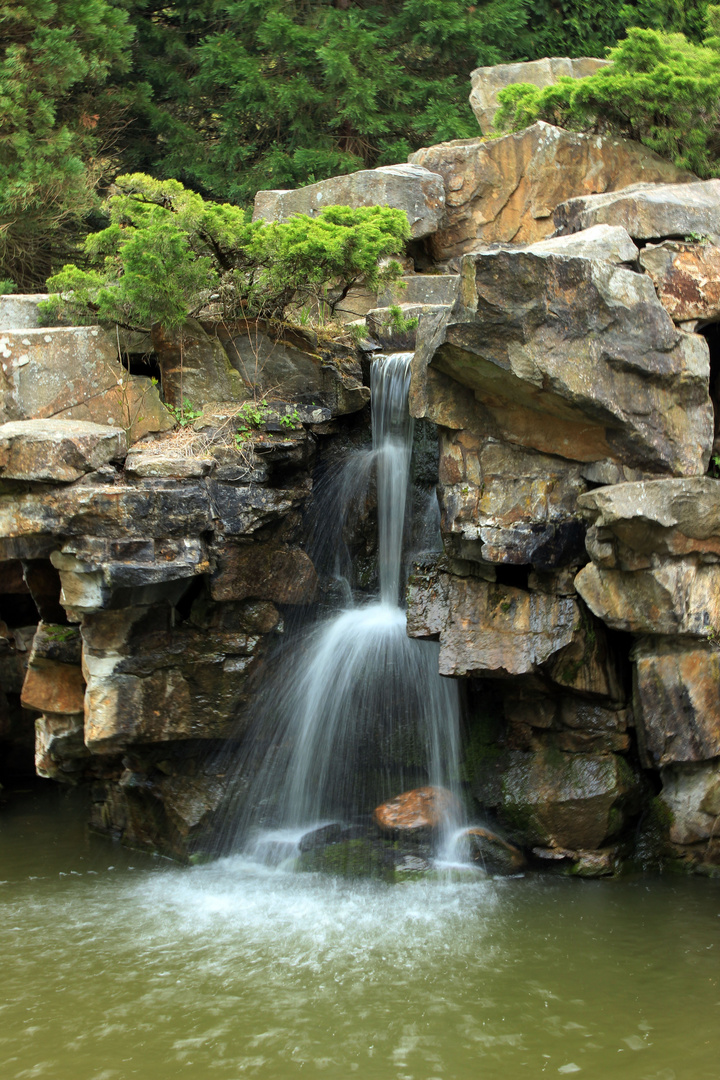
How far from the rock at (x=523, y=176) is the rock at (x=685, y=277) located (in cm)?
345

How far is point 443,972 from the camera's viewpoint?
18.2 ft

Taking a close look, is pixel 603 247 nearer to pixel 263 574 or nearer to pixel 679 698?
pixel 679 698

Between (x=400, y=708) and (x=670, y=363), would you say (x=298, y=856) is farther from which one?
(x=670, y=363)

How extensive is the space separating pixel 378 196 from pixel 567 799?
702 cm

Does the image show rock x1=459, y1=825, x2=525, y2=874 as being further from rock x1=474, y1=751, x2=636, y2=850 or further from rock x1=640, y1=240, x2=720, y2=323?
rock x1=640, y1=240, x2=720, y2=323

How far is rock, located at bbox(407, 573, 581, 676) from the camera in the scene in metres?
6.91

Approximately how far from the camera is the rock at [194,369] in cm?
830

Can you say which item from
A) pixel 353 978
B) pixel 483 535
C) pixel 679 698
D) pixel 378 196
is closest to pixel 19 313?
pixel 378 196

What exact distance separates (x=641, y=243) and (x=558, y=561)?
115 inches

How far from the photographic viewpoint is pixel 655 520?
6.25 m

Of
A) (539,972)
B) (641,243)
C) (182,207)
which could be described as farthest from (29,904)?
(641,243)

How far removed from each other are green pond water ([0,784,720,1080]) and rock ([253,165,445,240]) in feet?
24.0

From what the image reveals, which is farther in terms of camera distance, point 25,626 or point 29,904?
point 25,626

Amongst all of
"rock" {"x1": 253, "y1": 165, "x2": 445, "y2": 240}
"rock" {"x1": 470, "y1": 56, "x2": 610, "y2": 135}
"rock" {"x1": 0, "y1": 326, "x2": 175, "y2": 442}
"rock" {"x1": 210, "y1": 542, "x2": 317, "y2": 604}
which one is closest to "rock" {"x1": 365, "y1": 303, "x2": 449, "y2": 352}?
"rock" {"x1": 253, "y1": 165, "x2": 445, "y2": 240}
